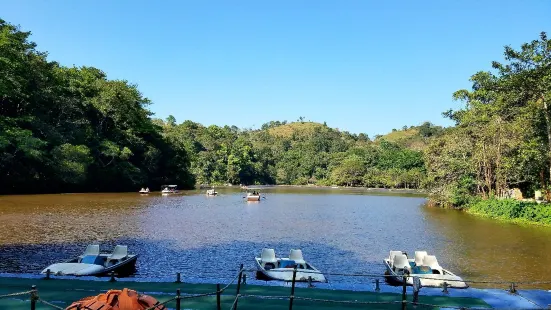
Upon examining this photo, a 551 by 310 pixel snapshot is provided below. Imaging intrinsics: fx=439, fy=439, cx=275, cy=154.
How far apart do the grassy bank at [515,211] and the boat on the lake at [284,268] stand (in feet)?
82.3

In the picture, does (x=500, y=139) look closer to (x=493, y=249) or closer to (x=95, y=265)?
(x=493, y=249)

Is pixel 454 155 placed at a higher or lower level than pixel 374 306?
higher

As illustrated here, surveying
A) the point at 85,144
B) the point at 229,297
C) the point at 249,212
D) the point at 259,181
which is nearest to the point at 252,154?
the point at 259,181

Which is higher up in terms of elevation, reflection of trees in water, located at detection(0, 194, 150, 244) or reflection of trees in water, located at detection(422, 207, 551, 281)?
reflection of trees in water, located at detection(0, 194, 150, 244)

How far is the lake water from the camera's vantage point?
18859mm

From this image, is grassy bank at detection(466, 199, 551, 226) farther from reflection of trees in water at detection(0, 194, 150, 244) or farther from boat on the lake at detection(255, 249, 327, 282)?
reflection of trees in water at detection(0, 194, 150, 244)

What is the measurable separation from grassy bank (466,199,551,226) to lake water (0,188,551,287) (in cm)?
171

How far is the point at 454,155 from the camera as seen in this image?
47.5 metres

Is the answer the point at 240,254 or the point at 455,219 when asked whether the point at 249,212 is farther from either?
the point at 240,254

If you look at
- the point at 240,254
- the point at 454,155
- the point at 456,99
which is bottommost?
the point at 240,254

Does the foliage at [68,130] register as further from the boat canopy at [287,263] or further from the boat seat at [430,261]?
the boat seat at [430,261]

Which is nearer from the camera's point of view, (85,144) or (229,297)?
(229,297)

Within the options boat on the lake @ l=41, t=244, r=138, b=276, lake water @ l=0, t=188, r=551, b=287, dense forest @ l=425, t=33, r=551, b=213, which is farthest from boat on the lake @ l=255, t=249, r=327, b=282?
dense forest @ l=425, t=33, r=551, b=213

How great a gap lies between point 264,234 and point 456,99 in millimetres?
29610
